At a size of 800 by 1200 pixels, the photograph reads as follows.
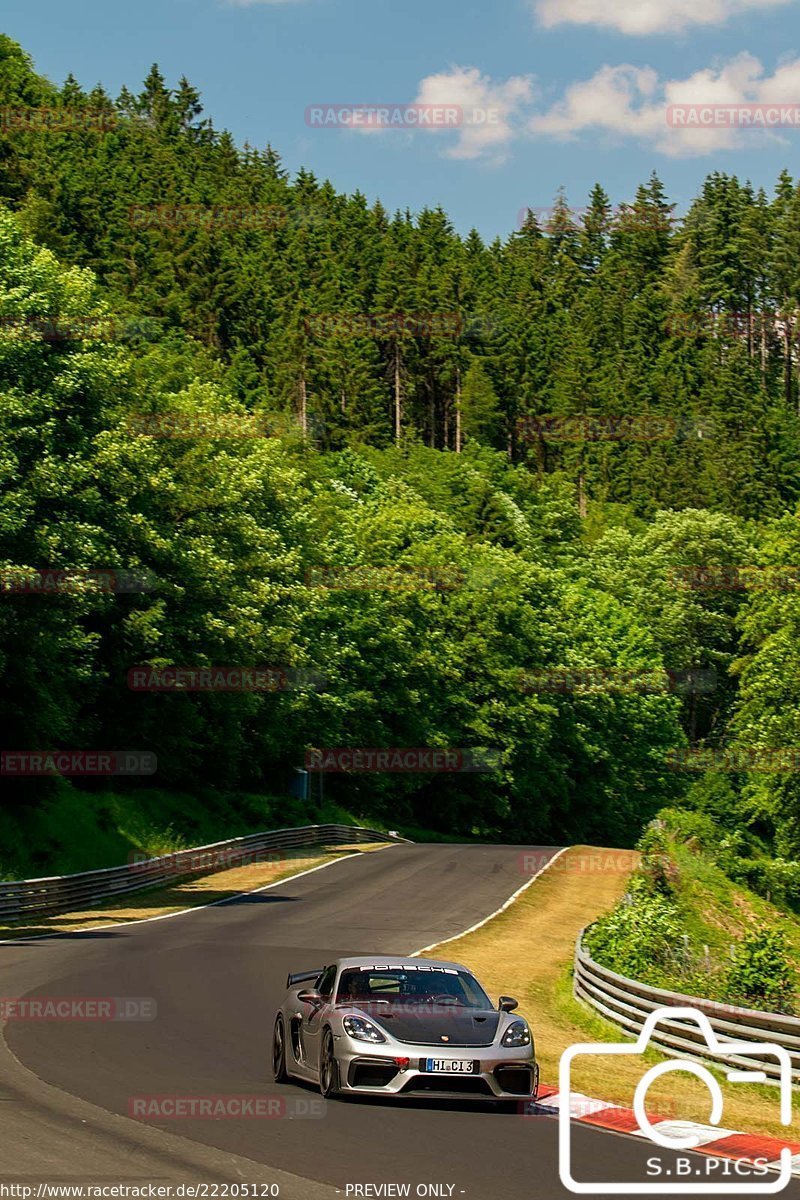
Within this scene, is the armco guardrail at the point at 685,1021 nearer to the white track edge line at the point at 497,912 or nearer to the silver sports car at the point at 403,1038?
the white track edge line at the point at 497,912

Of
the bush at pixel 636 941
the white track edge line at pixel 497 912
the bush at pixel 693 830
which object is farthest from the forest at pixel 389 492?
the bush at pixel 636 941

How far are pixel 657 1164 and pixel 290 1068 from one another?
15.2ft

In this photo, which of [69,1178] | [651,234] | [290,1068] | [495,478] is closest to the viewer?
[69,1178]

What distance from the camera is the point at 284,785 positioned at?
7188 cm

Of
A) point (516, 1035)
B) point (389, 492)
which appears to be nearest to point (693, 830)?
point (389, 492)

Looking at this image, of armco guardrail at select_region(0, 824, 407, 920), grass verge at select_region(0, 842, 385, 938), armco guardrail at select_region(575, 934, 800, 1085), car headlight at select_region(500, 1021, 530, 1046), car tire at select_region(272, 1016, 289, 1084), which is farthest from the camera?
armco guardrail at select_region(0, 824, 407, 920)

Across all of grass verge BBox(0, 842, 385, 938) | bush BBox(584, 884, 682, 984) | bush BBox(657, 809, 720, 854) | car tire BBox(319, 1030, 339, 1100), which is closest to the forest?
bush BBox(657, 809, 720, 854)

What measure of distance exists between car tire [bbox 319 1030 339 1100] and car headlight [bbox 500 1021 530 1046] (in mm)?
1527

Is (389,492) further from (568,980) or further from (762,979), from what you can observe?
(762,979)

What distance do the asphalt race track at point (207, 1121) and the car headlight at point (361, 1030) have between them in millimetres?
574

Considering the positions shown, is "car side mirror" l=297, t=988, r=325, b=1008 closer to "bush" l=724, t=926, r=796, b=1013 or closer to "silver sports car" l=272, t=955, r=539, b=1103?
"silver sports car" l=272, t=955, r=539, b=1103

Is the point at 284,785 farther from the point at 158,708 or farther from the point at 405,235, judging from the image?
the point at 405,235

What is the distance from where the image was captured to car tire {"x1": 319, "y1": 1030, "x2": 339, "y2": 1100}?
13219 millimetres

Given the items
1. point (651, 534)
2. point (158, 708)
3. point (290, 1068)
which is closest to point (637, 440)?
point (651, 534)
